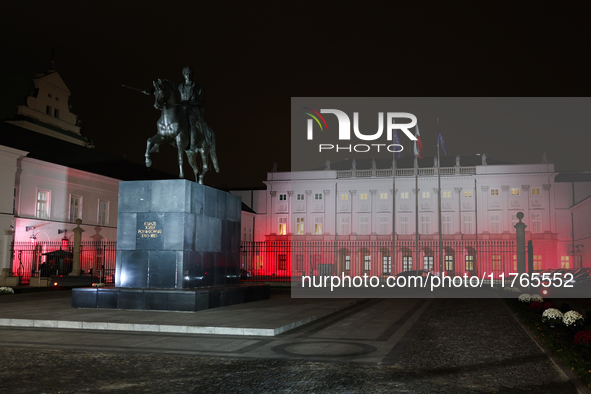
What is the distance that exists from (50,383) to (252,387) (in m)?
2.49

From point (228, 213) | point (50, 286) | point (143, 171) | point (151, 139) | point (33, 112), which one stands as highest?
point (33, 112)

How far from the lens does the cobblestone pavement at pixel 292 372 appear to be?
645 centimetres

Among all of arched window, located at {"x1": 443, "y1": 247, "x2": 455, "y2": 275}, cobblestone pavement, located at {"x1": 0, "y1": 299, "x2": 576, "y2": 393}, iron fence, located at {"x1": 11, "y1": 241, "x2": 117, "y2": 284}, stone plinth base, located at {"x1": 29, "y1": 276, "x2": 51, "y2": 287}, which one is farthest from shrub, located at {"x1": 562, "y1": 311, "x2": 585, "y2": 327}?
arched window, located at {"x1": 443, "y1": 247, "x2": 455, "y2": 275}

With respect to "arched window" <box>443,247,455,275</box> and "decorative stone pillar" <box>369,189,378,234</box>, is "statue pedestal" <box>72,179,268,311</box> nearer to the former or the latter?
"arched window" <box>443,247,455,275</box>

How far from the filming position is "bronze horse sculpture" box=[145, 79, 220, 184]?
1491 cm

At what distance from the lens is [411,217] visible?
6272cm

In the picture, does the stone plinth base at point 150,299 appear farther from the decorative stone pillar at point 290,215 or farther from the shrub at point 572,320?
the decorative stone pillar at point 290,215

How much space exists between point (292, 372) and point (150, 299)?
7508 mm

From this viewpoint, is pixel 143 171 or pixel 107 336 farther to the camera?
pixel 143 171

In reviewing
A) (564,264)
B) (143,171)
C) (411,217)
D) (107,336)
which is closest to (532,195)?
(564,264)

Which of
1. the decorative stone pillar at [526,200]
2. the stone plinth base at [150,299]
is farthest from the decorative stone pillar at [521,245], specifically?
the decorative stone pillar at [526,200]

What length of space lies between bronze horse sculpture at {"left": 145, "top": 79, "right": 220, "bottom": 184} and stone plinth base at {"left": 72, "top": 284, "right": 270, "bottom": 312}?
3565 millimetres

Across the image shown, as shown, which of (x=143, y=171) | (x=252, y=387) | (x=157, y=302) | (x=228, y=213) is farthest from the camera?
(x=143, y=171)

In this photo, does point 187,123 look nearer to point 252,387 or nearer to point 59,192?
point 252,387
